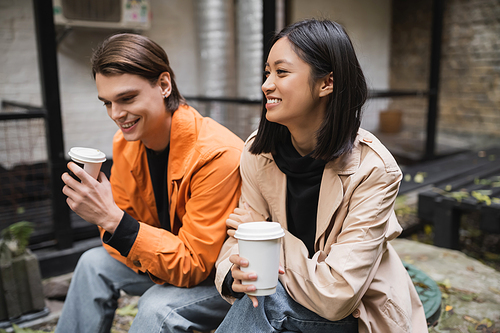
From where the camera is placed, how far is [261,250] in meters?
1.11

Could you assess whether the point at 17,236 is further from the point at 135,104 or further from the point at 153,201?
the point at 135,104

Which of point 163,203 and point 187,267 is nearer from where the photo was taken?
point 187,267

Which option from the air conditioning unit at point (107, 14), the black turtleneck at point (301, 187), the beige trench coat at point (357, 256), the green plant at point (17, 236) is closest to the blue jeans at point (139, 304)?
the beige trench coat at point (357, 256)

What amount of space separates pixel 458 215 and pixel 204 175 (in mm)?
2550

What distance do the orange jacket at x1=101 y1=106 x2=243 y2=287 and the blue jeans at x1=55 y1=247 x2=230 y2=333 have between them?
0.06m

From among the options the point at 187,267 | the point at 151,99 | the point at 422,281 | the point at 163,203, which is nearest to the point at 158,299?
the point at 187,267

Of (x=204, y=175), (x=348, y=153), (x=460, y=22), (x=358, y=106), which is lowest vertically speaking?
(x=204, y=175)

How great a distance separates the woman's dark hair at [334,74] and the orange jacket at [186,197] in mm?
423

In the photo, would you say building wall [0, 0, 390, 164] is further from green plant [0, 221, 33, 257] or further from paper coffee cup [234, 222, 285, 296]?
paper coffee cup [234, 222, 285, 296]

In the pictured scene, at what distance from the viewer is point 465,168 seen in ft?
14.5

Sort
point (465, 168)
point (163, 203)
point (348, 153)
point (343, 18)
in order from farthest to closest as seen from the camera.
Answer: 1. point (343, 18)
2. point (465, 168)
3. point (163, 203)
4. point (348, 153)

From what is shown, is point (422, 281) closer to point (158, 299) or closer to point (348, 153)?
point (348, 153)

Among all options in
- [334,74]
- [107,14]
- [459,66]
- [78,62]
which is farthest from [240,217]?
[459,66]

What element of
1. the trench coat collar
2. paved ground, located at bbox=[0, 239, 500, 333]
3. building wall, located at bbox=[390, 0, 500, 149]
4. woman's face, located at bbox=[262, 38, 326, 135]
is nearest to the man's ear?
woman's face, located at bbox=[262, 38, 326, 135]
